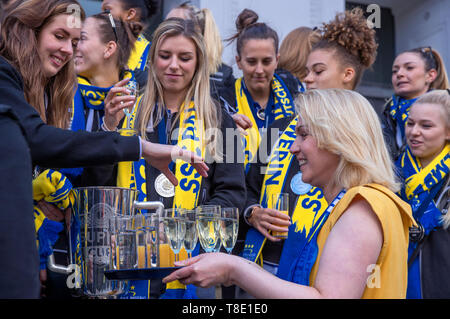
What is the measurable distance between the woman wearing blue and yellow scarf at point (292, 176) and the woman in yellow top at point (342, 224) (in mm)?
820

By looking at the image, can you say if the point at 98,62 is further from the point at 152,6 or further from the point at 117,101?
the point at 152,6

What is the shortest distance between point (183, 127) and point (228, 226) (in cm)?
115

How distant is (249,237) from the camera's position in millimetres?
A: 3523

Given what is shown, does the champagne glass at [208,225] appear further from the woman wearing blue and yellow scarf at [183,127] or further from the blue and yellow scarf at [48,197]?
the blue and yellow scarf at [48,197]

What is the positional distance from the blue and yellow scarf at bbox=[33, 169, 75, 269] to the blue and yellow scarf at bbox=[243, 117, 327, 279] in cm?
109

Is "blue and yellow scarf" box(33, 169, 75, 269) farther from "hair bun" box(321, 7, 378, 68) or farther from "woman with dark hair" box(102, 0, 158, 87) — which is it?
"hair bun" box(321, 7, 378, 68)

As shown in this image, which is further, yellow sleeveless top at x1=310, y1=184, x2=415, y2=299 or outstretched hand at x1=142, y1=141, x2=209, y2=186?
outstretched hand at x1=142, y1=141, x2=209, y2=186

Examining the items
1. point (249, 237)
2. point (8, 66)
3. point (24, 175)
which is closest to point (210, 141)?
point (249, 237)

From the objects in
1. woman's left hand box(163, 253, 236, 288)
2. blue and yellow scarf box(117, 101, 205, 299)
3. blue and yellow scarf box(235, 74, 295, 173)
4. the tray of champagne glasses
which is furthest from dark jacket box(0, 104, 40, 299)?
blue and yellow scarf box(235, 74, 295, 173)

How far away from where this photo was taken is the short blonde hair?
92.2 inches

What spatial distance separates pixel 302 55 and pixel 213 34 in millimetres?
803

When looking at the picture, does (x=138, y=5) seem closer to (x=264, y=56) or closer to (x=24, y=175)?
(x=264, y=56)

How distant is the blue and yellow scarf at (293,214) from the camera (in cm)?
342

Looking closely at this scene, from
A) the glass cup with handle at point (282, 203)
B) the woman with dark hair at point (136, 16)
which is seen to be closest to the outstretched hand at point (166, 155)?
the glass cup with handle at point (282, 203)
